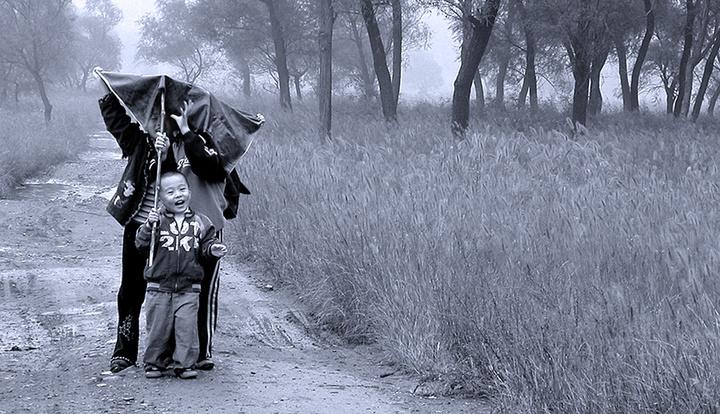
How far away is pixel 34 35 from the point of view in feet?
112

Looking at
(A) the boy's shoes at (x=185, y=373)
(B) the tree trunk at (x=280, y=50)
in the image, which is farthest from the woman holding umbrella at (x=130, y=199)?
(B) the tree trunk at (x=280, y=50)

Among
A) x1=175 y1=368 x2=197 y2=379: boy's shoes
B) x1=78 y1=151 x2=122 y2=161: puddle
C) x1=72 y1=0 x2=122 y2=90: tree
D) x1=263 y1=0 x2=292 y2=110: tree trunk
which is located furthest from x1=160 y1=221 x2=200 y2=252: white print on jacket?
x1=72 y1=0 x2=122 y2=90: tree

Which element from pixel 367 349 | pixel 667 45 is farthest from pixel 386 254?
pixel 667 45

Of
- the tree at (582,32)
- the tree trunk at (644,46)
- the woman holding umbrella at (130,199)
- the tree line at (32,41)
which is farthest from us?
the tree line at (32,41)

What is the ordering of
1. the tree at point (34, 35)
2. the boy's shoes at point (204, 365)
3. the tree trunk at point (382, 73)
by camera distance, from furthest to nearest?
1. the tree at point (34, 35)
2. the tree trunk at point (382, 73)
3. the boy's shoes at point (204, 365)

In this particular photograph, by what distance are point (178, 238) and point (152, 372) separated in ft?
2.78

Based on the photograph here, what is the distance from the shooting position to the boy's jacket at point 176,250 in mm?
6023

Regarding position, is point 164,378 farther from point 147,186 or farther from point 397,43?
point 397,43

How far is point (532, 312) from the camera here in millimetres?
5676

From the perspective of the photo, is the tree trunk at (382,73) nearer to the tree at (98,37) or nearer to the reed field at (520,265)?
the reed field at (520,265)

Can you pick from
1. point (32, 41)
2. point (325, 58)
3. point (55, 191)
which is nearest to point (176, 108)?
point (55, 191)

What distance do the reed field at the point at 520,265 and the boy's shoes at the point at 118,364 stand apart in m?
1.75

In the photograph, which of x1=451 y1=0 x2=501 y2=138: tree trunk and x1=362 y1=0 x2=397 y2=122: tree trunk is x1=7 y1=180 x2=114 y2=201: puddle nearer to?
x1=451 y1=0 x2=501 y2=138: tree trunk

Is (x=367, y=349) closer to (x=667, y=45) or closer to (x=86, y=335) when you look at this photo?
(x=86, y=335)
